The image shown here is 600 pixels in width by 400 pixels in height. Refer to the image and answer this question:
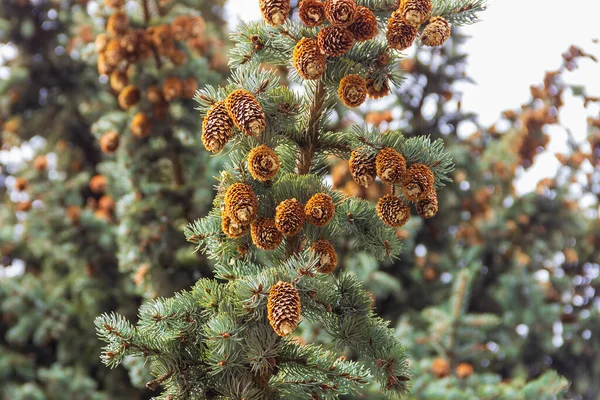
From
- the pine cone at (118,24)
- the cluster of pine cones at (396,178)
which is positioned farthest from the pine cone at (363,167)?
the pine cone at (118,24)

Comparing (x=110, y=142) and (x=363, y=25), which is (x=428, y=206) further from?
(x=110, y=142)

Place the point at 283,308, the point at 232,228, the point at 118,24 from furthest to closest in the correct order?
the point at 118,24 → the point at 232,228 → the point at 283,308

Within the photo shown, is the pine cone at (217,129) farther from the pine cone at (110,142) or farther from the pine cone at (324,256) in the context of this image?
the pine cone at (110,142)

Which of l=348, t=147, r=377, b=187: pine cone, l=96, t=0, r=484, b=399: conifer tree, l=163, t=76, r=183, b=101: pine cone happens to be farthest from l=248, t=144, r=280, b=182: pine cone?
l=163, t=76, r=183, b=101: pine cone

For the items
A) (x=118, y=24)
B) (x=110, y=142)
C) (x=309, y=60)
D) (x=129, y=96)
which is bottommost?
(x=110, y=142)

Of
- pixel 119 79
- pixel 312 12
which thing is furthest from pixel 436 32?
pixel 119 79

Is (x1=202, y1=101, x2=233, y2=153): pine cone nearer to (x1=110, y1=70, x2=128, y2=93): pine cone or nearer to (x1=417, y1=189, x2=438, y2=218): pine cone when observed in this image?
(x1=417, y1=189, x2=438, y2=218): pine cone
